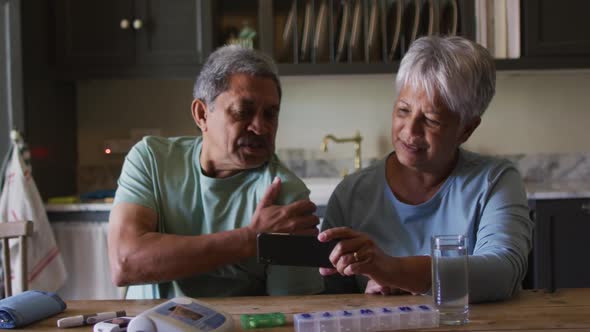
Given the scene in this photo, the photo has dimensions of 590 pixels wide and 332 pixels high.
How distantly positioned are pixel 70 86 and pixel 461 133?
8.02 ft

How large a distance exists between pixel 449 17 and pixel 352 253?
90.2 inches

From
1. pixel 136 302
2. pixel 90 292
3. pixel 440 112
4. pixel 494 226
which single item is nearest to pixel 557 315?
pixel 494 226

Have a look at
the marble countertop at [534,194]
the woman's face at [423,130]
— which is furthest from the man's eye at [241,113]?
the marble countertop at [534,194]

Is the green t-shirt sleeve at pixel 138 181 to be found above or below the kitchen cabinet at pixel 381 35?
below

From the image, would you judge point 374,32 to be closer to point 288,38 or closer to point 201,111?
point 288,38

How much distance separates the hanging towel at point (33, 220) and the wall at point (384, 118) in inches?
26.5

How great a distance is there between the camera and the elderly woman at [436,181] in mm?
1542

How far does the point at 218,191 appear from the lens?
5.55 feet

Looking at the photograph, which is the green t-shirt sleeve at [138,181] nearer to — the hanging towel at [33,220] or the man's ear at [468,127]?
the man's ear at [468,127]

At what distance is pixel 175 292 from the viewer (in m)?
1.64

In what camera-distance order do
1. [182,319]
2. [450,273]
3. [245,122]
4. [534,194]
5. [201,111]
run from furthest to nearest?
[534,194] < [201,111] < [245,122] < [450,273] < [182,319]

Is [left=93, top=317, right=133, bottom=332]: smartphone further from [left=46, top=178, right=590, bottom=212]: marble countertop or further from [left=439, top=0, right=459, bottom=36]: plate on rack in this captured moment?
[left=439, top=0, right=459, bottom=36]: plate on rack

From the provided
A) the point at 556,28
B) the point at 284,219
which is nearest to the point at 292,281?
the point at 284,219

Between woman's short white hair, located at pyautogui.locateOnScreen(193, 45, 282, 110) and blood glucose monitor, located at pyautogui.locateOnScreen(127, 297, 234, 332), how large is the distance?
64 centimetres
